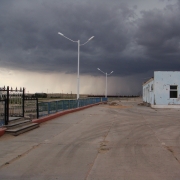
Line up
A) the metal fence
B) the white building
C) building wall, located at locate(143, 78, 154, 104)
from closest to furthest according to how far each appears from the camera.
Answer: the metal fence < the white building < building wall, located at locate(143, 78, 154, 104)

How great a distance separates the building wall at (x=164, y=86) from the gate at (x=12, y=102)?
25222mm

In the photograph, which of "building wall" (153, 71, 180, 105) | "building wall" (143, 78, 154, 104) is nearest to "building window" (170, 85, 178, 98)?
"building wall" (153, 71, 180, 105)

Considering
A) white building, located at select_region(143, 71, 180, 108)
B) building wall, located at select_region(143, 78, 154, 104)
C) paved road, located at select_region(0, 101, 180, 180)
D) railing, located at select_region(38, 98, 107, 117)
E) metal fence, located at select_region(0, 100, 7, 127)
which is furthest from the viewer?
building wall, located at select_region(143, 78, 154, 104)

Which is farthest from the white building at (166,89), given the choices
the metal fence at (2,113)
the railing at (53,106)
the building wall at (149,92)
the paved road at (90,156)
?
the metal fence at (2,113)

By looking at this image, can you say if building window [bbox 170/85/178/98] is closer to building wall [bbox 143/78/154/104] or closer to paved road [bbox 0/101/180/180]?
building wall [bbox 143/78/154/104]

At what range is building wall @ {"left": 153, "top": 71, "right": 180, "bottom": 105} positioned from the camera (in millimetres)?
36344

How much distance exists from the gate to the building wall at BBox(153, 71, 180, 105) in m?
Result: 25.2

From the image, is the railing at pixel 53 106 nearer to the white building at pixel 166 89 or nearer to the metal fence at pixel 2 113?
the metal fence at pixel 2 113

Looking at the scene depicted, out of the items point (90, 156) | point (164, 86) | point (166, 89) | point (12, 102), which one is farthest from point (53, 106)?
point (166, 89)

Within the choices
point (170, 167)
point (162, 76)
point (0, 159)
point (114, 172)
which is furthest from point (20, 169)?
point (162, 76)

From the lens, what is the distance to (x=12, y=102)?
1401cm

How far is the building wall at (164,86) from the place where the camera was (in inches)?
1431

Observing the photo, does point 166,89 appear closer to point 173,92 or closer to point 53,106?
point 173,92

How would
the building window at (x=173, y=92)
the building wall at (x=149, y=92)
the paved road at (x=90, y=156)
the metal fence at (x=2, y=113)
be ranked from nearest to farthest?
1. the paved road at (x=90, y=156)
2. the metal fence at (x=2, y=113)
3. the building window at (x=173, y=92)
4. the building wall at (x=149, y=92)
